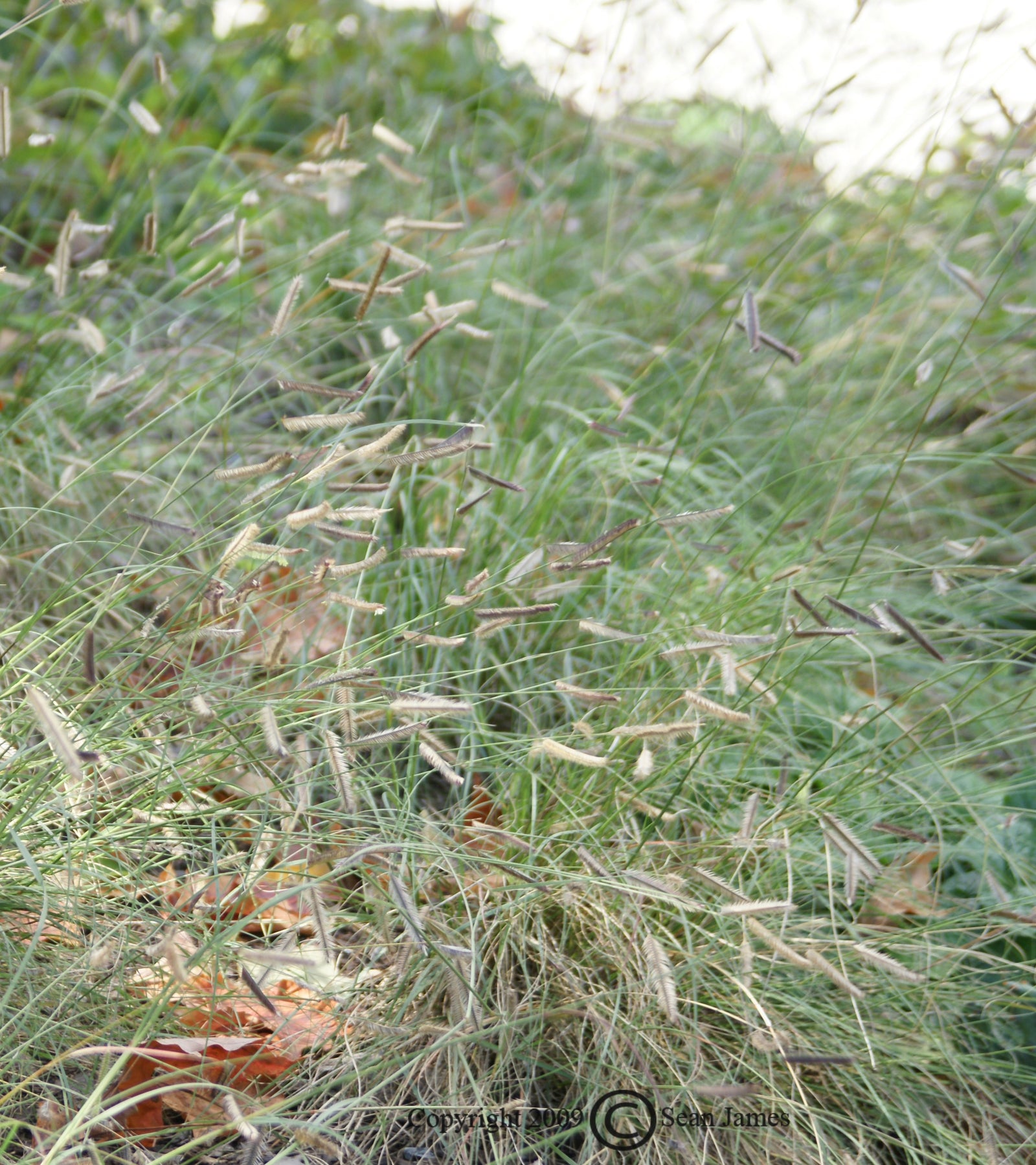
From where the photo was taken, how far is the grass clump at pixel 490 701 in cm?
135

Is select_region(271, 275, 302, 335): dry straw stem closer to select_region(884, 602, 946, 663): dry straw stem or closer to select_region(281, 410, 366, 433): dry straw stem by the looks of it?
select_region(281, 410, 366, 433): dry straw stem

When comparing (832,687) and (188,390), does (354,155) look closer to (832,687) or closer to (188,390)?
(188,390)

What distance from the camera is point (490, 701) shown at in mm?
1930

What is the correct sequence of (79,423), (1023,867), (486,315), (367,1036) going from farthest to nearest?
(486,315) → (79,423) → (1023,867) → (367,1036)

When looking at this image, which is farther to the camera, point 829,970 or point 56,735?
point 829,970

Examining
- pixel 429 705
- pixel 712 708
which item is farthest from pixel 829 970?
pixel 429 705

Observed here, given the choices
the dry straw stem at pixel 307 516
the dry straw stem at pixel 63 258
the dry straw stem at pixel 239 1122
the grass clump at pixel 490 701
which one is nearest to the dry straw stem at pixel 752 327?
the grass clump at pixel 490 701

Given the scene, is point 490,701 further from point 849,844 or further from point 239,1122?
point 239,1122

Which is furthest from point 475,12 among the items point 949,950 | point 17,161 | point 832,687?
point 949,950

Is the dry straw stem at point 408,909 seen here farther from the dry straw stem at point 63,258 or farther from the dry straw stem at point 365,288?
the dry straw stem at point 63,258

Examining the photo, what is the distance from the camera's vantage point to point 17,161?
9.51 ft

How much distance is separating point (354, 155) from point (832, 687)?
1860 millimetres

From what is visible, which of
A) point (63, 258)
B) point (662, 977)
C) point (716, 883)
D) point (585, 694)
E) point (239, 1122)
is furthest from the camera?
point (63, 258)

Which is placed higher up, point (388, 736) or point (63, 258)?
point (63, 258)
